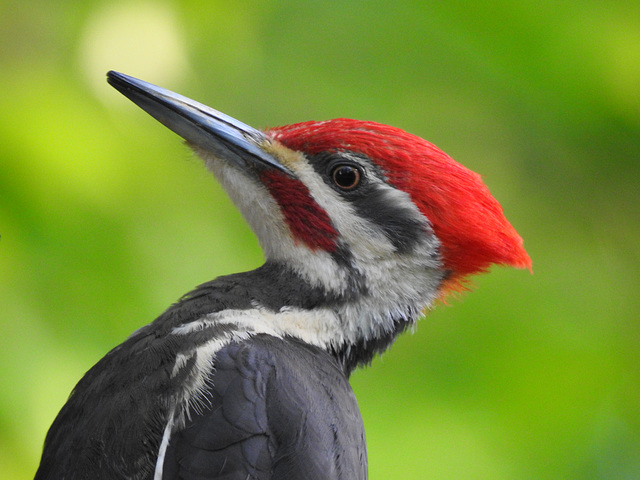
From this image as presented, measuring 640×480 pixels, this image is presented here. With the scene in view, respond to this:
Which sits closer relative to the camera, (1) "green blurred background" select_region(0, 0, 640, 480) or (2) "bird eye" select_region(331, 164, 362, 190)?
(2) "bird eye" select_region(331, 164, 362, 190)

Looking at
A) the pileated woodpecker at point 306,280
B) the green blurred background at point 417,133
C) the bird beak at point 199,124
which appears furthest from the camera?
the green blurred background at point 417,133

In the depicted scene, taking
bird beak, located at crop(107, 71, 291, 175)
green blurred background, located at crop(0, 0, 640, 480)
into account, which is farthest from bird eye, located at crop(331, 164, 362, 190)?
green blurred background, located at crop(0, 0, 640, 480)

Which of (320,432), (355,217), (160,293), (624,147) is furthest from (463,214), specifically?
(624,147)

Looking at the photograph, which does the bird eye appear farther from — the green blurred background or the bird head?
the green blurred background

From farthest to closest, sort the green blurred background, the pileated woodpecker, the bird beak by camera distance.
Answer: the green blurred background
the bird beak
the pileated woodpecker

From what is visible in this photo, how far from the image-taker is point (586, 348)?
121 inches

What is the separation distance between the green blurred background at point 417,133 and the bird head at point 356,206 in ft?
2.57

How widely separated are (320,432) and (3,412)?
1.21 meters

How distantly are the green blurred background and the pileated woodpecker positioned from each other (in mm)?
748

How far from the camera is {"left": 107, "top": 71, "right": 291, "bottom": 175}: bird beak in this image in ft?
5.70

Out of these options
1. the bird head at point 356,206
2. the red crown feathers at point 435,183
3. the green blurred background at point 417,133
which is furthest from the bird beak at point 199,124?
the green blurred background at point 417,133

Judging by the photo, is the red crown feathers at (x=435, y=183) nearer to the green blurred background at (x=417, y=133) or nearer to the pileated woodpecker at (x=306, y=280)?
the pileated woodpecker at (x=306, y=280)

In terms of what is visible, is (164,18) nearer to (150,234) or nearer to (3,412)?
(150,234)

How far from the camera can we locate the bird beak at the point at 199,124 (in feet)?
5.70
